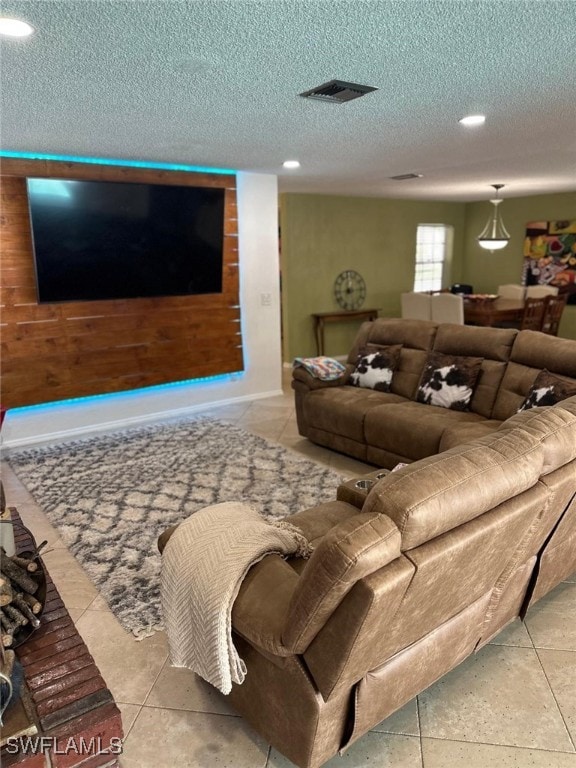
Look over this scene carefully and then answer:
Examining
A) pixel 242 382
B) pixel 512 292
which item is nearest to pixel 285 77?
pixel 242 382

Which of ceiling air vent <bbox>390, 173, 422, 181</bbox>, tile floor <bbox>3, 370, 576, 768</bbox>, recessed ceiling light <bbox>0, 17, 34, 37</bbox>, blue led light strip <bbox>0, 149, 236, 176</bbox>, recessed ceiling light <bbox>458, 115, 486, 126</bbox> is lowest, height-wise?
tile floor <bbox>3, 370, 576, 768</bbox>

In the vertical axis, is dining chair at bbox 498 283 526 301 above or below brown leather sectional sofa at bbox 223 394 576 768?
above

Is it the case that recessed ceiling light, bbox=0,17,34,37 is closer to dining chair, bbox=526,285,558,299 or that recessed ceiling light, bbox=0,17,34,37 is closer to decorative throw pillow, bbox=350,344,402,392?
decorative throw pillow, bbox=350,344,402,392

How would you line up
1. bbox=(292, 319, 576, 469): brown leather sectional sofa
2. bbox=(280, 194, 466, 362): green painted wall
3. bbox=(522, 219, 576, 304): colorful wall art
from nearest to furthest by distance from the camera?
bbox=(292, 319, 576, 469): brown leather sectional sofa < bbox=(280, 194, 466, 362): green painted wall < bbox=(522, 219, 576, 304): colorful wall art

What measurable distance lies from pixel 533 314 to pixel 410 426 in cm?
388

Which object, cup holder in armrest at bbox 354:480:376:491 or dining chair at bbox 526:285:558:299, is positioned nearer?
cup holder in armrest at bbox 354:480:376:491

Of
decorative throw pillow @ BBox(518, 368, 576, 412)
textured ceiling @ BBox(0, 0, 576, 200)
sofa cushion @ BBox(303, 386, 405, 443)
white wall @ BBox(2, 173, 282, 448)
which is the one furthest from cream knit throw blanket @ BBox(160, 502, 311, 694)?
white wall @ BBox(2, 173, 282, 448)

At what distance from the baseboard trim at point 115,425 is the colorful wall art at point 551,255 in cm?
509

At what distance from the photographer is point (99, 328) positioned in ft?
15.8

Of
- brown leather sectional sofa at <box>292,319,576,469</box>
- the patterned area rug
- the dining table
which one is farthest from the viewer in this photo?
the dining table

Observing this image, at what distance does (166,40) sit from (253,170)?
3.37 meters

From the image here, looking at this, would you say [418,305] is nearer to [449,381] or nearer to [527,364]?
[449,381]

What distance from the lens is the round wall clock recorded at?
25.4ft

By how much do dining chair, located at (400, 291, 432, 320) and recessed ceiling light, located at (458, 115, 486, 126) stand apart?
3574 millimetres
